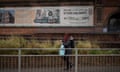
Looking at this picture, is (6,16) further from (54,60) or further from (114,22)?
(54,60)

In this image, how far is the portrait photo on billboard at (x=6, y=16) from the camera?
28.8 meters

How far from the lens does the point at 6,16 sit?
28906 mm

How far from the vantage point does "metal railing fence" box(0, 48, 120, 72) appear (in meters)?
14.8

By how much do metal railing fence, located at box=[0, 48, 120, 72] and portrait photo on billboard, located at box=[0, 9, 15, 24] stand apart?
13.8m

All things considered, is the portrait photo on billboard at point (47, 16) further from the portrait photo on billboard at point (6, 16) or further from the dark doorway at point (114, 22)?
the dark doorway at point (114, 22)

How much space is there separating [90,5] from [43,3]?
351 centimetres

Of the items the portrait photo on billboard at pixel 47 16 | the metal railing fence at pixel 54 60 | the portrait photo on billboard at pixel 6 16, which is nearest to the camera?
the metal railing fence at pixel 54 60

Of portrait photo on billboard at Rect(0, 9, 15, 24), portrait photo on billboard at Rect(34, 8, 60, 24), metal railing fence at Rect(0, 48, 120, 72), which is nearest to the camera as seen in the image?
metal railing fence at Rect(0, 48, 120, 72)

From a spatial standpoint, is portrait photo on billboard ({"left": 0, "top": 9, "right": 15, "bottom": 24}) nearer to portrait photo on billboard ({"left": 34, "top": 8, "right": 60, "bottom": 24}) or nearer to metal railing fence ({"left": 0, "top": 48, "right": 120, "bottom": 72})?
portrait photo on billboard ({"left": 34, "top": 8, "right": 60, "bottom": 24})

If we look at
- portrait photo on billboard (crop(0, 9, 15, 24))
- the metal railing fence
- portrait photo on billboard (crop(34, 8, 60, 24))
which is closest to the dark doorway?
portrait photo on billboard (crop(34, 8, 60, 24))

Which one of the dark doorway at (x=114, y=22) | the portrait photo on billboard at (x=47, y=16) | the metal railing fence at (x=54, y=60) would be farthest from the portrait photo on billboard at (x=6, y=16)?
the metal railing fence at (x=54, y=60)

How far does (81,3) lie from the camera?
93.1 ft

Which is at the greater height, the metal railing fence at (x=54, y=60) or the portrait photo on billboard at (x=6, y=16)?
the portrait photo on billboard at (x=6, y=16)

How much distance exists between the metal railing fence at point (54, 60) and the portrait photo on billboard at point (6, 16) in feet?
45.4
